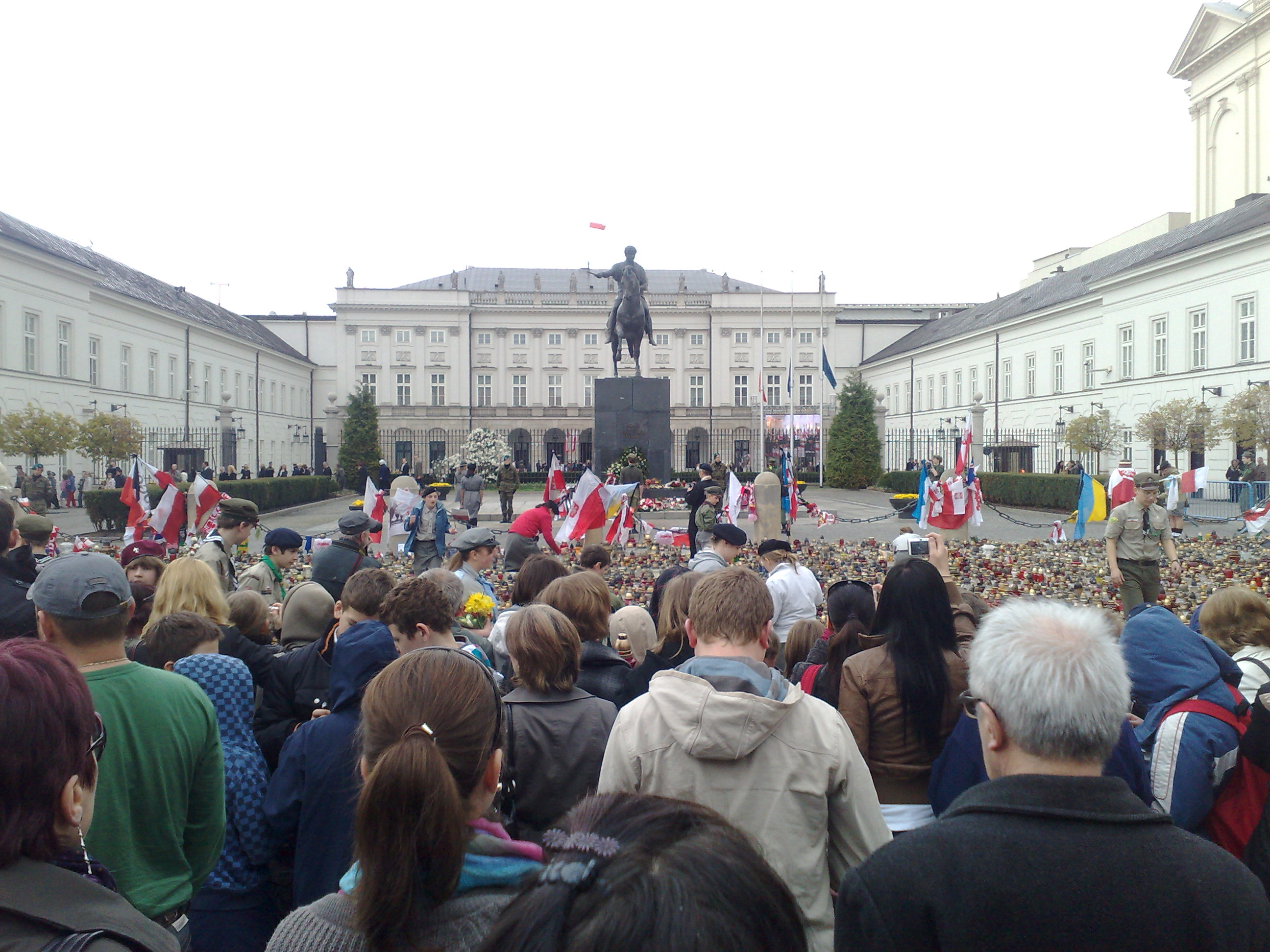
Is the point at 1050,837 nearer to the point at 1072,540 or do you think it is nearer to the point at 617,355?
the point at 1072,540

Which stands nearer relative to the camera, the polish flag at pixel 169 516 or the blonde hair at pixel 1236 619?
the blonde hair at pixel 1236 619

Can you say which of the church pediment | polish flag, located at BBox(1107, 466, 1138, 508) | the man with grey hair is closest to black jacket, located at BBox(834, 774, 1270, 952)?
the man with grey hair

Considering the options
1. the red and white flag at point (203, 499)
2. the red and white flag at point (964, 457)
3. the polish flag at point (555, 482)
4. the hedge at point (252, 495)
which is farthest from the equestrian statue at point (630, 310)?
the red and white flag at point (203, 499)

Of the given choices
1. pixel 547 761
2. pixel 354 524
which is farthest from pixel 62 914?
pixel 354 524

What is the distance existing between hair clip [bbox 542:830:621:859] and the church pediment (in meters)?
57.1

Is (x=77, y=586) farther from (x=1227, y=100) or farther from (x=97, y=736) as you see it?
(x=1227, y=100)

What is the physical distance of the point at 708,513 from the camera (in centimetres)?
1240

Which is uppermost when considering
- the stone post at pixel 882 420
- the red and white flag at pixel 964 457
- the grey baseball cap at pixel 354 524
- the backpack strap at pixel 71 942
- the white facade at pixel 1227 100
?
the white facade at pixel 1227 100

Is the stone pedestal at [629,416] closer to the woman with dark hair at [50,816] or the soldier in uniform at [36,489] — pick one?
the soldier in uniform at [36,489]

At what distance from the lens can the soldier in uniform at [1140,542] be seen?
7.84 metres

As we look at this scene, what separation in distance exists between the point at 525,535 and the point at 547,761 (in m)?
5.43

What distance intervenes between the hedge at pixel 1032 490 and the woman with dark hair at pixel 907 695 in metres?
22.6

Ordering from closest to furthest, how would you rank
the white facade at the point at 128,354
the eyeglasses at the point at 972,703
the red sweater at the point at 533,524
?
the eyeglasses at the point at 972,703 < the red sweater at the point at 533,524 < the white facade at the point at 128,354

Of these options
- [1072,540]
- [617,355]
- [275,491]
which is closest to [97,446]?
[275,491]
